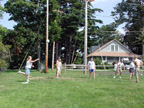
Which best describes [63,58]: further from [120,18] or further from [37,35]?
[37,35]

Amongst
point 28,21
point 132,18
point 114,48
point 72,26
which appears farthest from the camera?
point 132,18

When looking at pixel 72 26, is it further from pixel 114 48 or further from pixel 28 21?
pixel 28 21

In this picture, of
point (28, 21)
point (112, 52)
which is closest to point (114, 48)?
point (112, 52)

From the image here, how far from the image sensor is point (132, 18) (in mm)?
52406

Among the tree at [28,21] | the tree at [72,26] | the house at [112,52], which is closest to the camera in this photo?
the tree at [28,21]

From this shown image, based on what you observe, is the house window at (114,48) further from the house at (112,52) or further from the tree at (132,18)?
the tree at (132,18)

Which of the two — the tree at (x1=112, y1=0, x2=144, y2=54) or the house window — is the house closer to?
the house window

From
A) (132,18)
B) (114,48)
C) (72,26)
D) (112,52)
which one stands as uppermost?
(132,18)

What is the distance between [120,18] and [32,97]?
49192mm

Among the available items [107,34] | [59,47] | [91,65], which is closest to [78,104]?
[91,65]

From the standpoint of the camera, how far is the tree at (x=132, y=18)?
50.3 m

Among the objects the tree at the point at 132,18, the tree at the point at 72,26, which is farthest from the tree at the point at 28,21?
the tree at the point at 132,18

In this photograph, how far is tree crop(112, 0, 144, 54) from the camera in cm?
5033

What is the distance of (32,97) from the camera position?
8.88m
